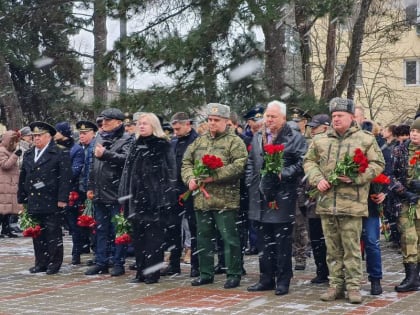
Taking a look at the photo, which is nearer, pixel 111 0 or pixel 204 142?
pixel 204 142

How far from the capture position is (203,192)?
31.7ft

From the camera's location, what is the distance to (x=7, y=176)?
16.1 metres

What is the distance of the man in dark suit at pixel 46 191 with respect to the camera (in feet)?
36.0

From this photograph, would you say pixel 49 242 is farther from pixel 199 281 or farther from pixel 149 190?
pixel 199 281

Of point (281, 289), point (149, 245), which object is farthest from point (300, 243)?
point (149, 245)

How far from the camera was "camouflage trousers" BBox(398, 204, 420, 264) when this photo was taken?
9.14 metres

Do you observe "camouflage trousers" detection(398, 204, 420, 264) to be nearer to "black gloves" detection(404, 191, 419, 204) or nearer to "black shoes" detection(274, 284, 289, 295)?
"black gloves" detection(404, 191, 419, 204)

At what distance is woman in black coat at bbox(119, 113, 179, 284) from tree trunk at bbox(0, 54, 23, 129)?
1668 centimetres

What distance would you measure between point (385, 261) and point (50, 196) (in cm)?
482

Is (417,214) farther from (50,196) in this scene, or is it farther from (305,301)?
(50,196)

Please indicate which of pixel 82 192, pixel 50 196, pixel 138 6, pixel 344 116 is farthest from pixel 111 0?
pixel 344 116

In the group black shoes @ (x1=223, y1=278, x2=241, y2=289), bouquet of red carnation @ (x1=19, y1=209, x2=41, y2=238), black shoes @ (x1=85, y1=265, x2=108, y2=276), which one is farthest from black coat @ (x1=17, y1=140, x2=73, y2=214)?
black shoes @ (x1=223, y1=278, x2=241, y2=289)

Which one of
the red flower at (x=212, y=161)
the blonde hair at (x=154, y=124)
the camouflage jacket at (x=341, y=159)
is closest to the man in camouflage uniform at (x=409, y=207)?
the camouflage jacket at (x=341, y=159)

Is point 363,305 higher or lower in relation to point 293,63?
lower
